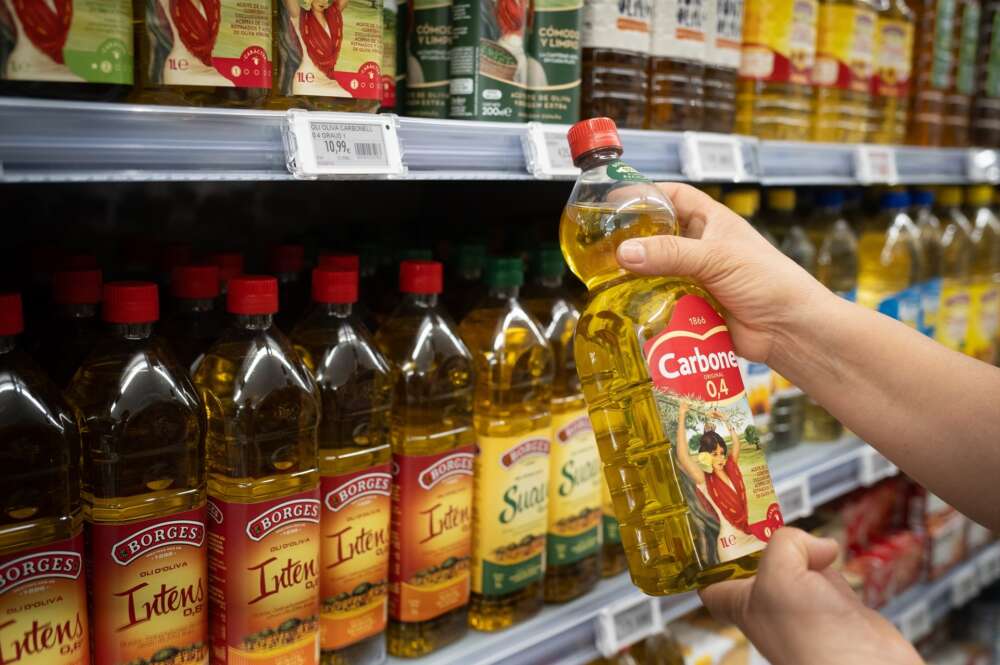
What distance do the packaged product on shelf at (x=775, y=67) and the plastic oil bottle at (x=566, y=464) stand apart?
0.57 meters

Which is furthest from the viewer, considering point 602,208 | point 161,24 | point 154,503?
point 602,208

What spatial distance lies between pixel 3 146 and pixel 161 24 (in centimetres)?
23

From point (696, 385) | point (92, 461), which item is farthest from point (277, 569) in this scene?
point (696, 385)

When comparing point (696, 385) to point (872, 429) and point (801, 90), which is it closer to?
point (872, 429)

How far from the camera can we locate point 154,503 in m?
1.05

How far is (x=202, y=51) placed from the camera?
37.5 inches

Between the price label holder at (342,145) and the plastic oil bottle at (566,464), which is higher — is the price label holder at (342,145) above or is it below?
above

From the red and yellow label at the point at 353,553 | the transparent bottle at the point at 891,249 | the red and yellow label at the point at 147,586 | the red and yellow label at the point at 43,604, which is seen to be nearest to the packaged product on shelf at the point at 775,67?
the transparent bottle at the point at 891,249

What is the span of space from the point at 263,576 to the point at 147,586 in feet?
0.45

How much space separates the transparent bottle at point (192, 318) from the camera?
115 cm

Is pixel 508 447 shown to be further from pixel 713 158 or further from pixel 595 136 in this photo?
pixel 713 158

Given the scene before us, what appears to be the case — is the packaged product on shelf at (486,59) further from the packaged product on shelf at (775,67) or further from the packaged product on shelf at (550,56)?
the packaged product on shelf at (775,67)

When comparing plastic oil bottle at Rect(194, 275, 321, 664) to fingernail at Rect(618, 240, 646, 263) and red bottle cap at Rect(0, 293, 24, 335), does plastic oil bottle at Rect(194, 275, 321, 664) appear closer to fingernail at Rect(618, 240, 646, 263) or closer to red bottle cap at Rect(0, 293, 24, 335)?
red bottle cap at Rect(0, 293, 24, 335)

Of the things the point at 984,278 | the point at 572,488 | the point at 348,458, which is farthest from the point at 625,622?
the point at 984,278
